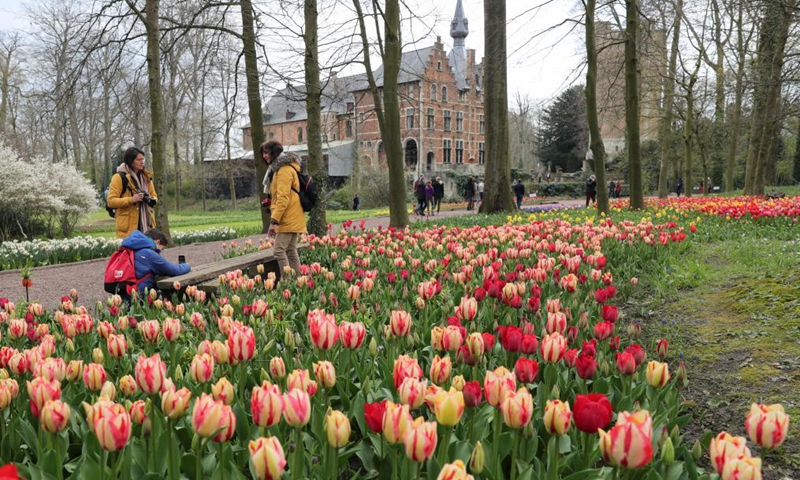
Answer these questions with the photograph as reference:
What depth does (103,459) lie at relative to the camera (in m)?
1.54

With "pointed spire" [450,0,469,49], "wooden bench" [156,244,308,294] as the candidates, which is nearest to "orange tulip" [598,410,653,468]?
"wooden bench" [156,244,308,294]

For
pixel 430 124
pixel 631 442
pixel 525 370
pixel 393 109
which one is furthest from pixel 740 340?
pixel 430 124

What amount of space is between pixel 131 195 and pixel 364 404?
5.01 meters

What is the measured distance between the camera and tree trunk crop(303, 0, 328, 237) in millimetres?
9430

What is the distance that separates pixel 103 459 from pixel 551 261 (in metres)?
3.17

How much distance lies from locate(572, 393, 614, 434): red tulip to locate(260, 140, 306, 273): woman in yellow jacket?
4524 mm

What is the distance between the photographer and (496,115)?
595 inches

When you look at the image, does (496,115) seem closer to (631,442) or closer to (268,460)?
(631,442)

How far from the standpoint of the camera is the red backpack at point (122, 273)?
504cm

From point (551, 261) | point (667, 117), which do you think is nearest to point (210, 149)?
point (667, 117)

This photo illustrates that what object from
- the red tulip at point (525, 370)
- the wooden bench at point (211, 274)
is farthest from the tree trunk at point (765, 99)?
the red tulip at point (525, 370)

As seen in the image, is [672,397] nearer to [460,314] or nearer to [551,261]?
[460,314]

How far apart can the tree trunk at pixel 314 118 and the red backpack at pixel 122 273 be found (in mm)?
4296

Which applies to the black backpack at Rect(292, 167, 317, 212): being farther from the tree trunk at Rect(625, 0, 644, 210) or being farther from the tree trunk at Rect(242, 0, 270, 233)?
the tree trunk at Rect(625, 0, 644, 210)
